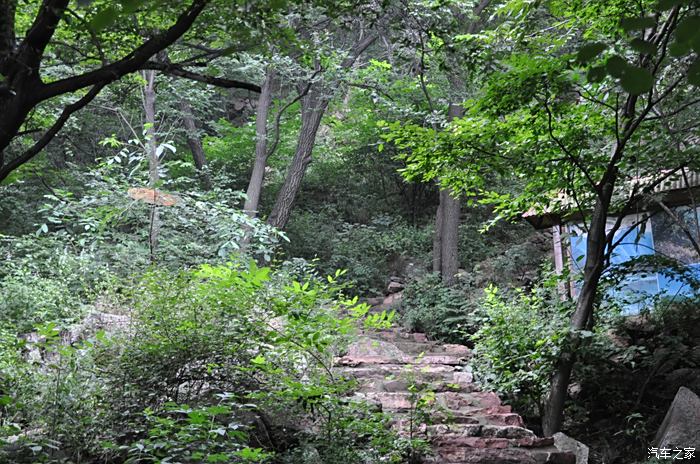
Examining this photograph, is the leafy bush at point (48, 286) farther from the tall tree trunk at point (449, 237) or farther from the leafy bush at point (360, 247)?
the tall tree trunk at point (449, 237)

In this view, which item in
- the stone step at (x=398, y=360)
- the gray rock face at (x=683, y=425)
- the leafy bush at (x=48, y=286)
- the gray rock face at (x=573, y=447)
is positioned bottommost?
the gray rock face at (x=573, y=447)

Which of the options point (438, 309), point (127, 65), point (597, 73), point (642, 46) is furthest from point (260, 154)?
point (642, 46)

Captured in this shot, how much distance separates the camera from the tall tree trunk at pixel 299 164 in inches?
473

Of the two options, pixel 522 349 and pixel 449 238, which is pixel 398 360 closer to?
pixel 522 349

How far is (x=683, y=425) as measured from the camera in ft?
16.9

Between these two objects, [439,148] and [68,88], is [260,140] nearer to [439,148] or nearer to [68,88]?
[439,148]

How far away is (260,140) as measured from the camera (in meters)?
12.5

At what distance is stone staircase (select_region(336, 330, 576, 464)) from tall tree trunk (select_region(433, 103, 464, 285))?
452 cm

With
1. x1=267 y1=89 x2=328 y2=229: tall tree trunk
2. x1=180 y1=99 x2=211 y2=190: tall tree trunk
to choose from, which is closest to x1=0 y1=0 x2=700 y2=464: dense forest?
x1=267 y1=89 x2=328 y2=229: tall tree trunk

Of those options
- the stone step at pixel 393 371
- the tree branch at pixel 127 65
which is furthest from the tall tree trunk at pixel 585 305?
the tree branch at pixel 127 65

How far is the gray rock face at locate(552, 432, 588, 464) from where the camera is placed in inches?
208

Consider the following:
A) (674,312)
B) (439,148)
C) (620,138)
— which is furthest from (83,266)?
(674,312)

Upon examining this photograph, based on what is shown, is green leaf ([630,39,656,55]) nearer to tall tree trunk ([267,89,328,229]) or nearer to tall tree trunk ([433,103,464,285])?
tall tree trunk ([267,89,328,229])

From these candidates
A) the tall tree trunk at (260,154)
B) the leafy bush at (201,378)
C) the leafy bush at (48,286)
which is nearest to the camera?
the leafy bush at (201,378)
